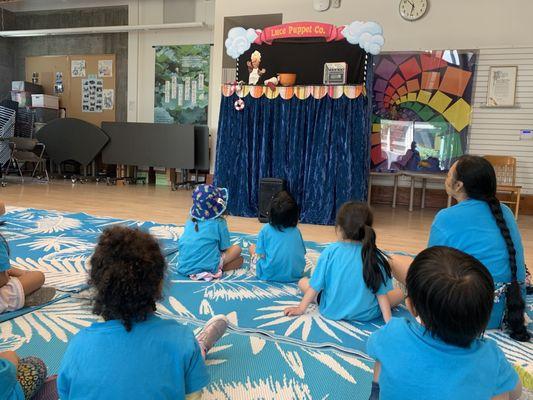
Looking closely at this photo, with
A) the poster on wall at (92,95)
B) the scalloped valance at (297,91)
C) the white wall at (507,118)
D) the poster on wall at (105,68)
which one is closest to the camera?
the scalloped valance at (297,91)

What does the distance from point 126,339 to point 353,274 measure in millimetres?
1232

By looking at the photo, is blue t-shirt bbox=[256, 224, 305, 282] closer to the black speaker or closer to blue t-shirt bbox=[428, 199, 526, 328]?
blue t-shirt bbox=[428, 199, 526, 328]

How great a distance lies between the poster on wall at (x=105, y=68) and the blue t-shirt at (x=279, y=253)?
734 centimetres

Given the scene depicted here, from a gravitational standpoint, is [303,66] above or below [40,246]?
above

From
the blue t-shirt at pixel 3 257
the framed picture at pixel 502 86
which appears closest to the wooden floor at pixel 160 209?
the framed picture at pixel 502 86

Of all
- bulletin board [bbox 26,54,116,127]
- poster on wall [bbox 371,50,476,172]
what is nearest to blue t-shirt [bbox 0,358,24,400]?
poster on wall [bbox 371,50,476,172]

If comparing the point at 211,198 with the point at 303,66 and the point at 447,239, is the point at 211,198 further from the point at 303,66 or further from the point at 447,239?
the point at 303,66

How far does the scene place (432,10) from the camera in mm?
6141

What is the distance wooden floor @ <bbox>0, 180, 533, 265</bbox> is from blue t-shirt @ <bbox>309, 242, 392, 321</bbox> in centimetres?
168

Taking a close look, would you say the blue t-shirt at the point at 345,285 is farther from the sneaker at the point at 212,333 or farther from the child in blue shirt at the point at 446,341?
the child in blue shirt at the point at 446,341

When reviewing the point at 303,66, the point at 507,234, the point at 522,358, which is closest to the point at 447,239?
the point at 507,234

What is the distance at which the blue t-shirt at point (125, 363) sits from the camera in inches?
39.2

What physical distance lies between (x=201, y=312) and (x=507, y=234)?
142cm

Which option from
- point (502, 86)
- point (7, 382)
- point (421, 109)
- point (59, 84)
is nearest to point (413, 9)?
point (421, 109)
